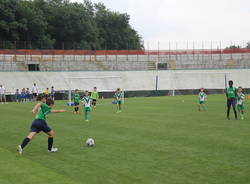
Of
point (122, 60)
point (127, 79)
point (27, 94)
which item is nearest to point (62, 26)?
point (122, 60)

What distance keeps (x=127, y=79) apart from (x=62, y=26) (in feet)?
105

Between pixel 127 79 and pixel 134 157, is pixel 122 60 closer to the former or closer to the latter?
pixel 127 79

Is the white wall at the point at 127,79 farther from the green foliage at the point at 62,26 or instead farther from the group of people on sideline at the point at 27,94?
the green foliage at the point at 62,26

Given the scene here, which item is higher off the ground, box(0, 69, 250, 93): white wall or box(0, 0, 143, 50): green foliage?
box(0, 0, 143, 50): green foliage

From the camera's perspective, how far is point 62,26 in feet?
292

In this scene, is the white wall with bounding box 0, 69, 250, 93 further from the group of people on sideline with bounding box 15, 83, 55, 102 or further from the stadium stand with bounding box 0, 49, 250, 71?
the group of people on sideline with bounding box 15, 83, 55, 102

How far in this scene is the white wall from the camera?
191 ft

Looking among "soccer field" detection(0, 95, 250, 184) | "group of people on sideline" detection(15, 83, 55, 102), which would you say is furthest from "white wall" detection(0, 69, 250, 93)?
"soccer field" detection(0, 95, 250, 184)

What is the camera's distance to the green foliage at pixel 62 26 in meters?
78.0

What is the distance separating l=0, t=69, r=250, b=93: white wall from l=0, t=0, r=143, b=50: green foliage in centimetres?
1642

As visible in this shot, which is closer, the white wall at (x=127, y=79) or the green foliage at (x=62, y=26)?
the white wall at (x=127, y=79)

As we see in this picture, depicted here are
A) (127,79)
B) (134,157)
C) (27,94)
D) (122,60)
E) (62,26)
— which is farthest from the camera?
(62,26)

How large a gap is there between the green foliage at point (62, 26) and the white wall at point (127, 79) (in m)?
16.4

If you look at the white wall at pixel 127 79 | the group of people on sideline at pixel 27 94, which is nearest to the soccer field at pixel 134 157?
the group of people on sideline at pixel 27 94
